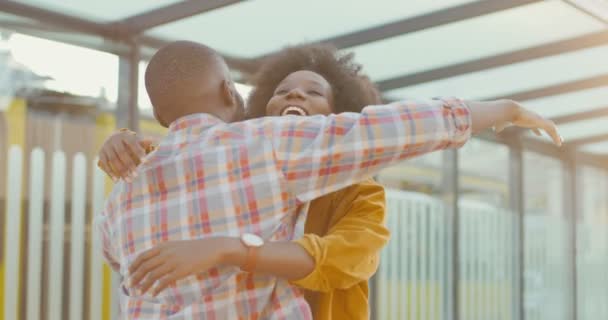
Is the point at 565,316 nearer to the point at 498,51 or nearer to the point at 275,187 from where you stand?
the point at 498,51

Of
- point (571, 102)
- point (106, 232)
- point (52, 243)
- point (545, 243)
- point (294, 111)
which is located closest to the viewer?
point (106, 232)

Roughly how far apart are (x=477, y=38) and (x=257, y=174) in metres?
3.81

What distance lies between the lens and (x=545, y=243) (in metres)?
7.72

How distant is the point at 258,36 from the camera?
4.88 metres

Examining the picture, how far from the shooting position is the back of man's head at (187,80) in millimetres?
1848

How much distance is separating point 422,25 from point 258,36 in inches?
32.7

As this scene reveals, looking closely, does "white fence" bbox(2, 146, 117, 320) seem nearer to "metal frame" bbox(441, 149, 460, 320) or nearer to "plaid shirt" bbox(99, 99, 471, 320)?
"plaid shirt" bbox(99, 99, 471, 320)

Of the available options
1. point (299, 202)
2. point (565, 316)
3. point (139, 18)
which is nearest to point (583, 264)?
point (565, 316)

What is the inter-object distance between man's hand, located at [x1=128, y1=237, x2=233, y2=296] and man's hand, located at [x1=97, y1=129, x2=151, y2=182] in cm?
20

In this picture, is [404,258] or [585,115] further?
[585,115]

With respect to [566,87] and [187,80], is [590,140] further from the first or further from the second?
[187,80]

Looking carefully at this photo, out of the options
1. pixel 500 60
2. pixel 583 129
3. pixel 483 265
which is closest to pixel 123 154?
pixel 500 60

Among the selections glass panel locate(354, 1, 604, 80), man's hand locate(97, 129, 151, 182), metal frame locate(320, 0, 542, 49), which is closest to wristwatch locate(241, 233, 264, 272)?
man's hand locate(97, 129, 151, 182)

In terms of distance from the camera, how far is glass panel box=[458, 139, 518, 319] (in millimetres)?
6777
